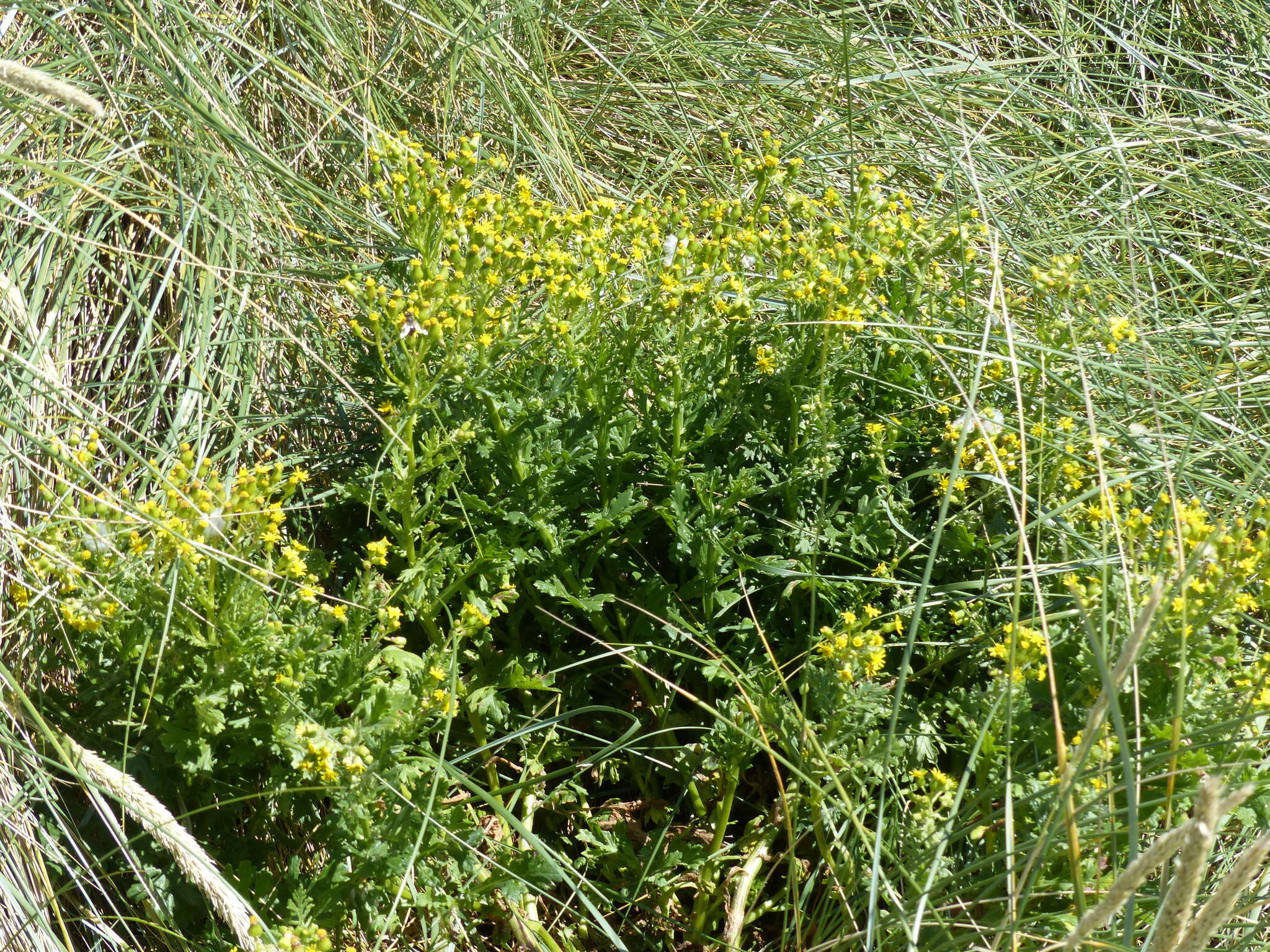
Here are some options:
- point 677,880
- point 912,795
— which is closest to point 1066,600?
point 912,795

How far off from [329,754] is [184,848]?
0.70ft

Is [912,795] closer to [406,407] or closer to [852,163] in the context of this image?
[406,407]

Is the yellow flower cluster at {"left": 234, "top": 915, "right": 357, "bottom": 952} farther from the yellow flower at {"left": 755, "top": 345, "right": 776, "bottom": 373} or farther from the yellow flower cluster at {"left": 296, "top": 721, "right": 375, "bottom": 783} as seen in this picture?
the yellow flower at {"left": 755, "top": 345, "right": 776, "bottom": 373}

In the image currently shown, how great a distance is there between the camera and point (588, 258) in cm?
215

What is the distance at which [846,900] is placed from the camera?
59.6 inches

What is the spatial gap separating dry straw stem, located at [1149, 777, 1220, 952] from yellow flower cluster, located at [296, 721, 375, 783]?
0.97 meters

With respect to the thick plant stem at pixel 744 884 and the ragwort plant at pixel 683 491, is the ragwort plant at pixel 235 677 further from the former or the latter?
the thick plant stem at pixel 744 884

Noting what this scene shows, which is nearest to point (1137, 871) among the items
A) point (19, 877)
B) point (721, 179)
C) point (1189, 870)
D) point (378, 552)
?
point (1189, 870)

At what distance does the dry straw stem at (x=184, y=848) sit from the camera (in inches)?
51.1

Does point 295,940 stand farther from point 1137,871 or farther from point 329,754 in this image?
point 1137,871

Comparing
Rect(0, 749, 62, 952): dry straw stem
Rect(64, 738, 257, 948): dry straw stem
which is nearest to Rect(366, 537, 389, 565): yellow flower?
Rect(64, 738, 257, 948): dry straw stem

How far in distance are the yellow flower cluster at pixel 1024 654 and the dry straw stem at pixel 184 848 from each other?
37.5 inches

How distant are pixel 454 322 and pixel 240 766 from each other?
0.74 metres

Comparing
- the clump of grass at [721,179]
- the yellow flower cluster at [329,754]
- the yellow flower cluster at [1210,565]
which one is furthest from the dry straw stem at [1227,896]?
the yellow flower cluster at [329,754]
